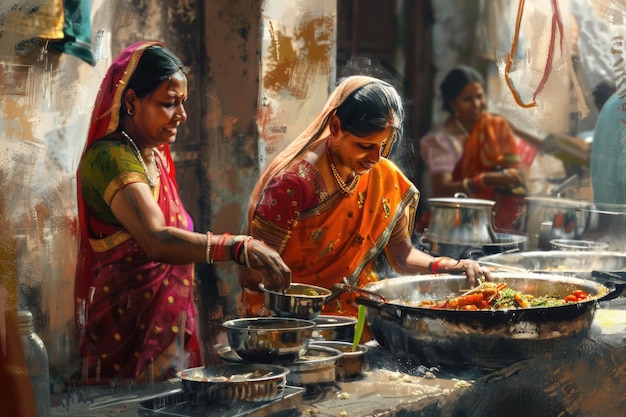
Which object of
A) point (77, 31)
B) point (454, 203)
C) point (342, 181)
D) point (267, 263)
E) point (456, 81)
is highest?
point (456, 81)

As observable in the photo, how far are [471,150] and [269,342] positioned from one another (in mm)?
4028

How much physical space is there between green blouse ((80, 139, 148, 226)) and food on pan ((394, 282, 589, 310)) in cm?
109

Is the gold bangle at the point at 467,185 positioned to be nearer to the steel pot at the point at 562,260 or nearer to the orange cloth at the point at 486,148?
the orange cloth at the point at 486,148

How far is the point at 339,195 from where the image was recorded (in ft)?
11.4

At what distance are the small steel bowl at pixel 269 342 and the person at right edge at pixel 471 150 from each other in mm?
3187

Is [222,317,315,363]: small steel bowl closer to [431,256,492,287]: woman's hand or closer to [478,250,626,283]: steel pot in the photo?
[431,256,492,287]: woman's hand

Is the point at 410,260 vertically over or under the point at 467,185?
under

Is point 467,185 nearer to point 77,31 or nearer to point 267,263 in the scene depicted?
point 267,263

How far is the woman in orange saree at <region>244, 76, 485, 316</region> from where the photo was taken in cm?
329

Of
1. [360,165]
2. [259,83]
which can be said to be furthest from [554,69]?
[259,83]

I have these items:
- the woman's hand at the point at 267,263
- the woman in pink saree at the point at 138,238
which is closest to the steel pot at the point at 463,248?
the woman's hand at the point at 267,263

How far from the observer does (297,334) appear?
2.56 m

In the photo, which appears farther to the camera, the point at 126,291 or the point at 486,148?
the point at 486,148

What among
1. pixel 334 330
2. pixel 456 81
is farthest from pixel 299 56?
pixel 456 81
